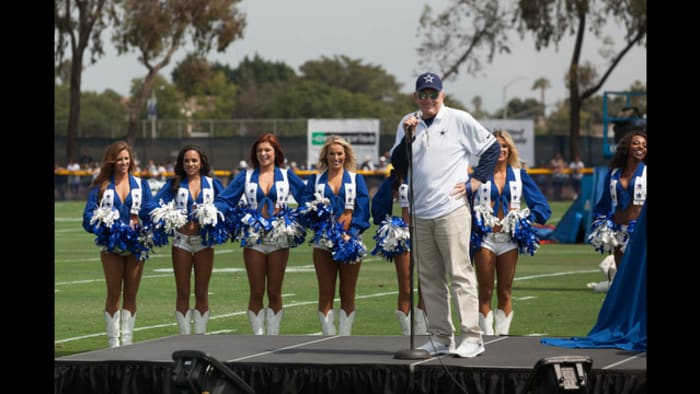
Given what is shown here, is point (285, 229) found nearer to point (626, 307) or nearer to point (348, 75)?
point (626, 307)

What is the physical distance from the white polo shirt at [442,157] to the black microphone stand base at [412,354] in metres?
0.99

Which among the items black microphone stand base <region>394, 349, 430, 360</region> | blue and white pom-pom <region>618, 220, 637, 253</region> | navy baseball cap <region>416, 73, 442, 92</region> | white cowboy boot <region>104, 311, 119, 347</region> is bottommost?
white cowboy boot <region>104, 311, 119, 347</region>

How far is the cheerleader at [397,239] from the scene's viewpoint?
40.4 feet

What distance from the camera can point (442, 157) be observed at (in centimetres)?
958

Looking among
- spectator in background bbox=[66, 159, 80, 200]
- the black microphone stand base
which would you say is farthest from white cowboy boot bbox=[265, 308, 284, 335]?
spectator in background bbox=[66, 159, 80, 200]

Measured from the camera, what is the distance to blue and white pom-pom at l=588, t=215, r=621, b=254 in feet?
41.4

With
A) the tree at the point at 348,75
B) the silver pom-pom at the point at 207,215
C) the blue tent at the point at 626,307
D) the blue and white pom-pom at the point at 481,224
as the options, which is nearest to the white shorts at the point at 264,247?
the silver pom-pom at the point at 207,215

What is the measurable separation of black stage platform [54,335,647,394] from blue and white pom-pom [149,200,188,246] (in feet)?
5.70

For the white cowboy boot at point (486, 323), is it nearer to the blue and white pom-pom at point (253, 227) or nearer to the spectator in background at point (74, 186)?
the blue and white pom-pom at point (253, 227)

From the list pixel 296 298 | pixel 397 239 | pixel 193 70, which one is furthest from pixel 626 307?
pixel 193 70

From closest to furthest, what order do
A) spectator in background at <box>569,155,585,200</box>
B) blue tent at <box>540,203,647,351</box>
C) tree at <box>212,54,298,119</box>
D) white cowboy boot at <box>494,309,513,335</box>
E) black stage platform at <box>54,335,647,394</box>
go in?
black stage platform at <box>54,335,647,394</box> < blue tent at <box>540,203,647,351</box> < white cowboy boot at <box>494,309,513,335</box> < spectator in background at <box>569,155,585,200</box> < tree at <box>212,54,298,119</box>

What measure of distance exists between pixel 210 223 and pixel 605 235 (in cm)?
382

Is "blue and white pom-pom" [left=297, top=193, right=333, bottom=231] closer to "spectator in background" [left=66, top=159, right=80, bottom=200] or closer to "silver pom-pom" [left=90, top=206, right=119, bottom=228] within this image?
"silver pom-pom" [left=90, top=206, right=119, bottom=228]
